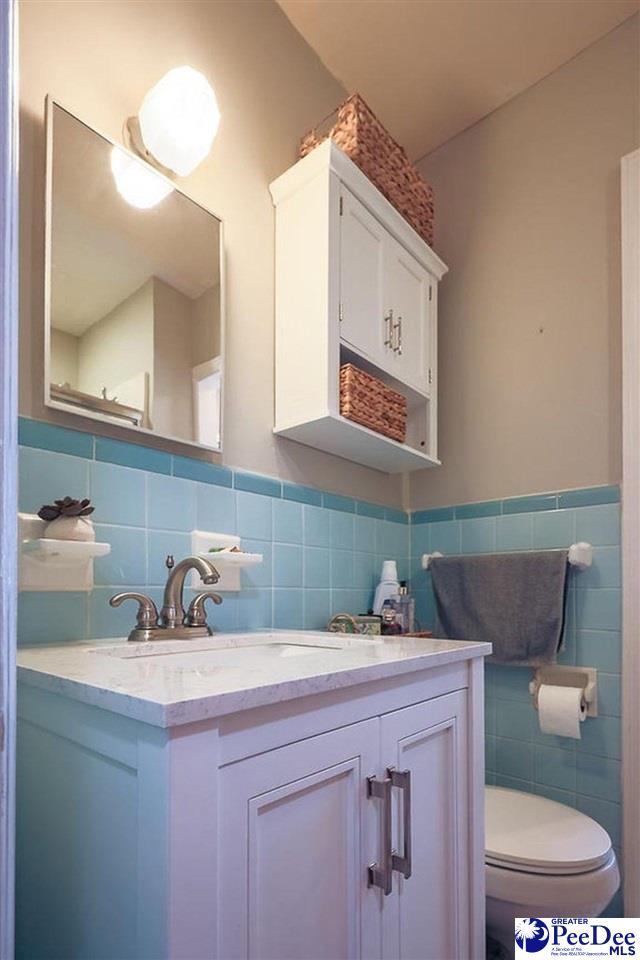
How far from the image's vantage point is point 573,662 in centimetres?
171

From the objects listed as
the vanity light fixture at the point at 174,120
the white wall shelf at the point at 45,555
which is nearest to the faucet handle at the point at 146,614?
the white wall shelf at the point at 45,555

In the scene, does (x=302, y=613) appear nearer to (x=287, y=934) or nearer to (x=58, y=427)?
(x=58, y=427)

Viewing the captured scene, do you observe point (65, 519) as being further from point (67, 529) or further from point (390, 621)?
point (390, 621)

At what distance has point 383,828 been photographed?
82 cm

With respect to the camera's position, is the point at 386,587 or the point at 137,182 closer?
the point at 137,182

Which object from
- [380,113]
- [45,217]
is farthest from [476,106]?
[45,217]

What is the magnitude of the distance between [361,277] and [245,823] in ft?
4.37

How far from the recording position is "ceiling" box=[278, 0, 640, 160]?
5.67 feet

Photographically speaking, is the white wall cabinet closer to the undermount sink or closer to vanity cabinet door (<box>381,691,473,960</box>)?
the undermount sink

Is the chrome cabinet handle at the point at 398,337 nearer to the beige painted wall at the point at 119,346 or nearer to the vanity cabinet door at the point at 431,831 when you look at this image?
the beige painted wall at the point at 119,346

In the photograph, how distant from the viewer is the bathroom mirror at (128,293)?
1.10m

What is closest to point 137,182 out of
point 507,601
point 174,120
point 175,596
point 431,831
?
point 174,120

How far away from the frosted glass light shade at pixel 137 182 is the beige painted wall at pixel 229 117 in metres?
0.07

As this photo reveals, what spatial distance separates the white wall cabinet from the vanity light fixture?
0.33 m
